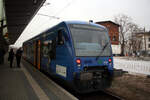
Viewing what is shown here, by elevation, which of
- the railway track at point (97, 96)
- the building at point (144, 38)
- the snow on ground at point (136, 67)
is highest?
the building at point (144, 38)

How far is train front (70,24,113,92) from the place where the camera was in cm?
503

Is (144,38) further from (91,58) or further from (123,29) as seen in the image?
(91,58)

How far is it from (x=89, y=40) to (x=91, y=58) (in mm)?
780

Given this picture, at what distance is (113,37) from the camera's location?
47.0 metres

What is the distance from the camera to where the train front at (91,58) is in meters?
5.03

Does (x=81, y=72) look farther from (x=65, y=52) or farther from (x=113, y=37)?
(x=113, y=37)

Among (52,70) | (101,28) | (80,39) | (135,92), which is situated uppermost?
(101,28)

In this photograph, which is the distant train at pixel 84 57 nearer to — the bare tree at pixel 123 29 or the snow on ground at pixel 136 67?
the snow on ground at pixel 136 67

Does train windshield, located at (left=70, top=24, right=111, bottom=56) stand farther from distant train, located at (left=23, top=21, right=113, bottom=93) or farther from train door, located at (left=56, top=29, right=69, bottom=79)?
train door, located at (left=56, top=29, right=69, bottom=79)

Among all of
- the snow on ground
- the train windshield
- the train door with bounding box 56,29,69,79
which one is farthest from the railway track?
the snow on ground

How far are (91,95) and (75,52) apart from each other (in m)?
2.27

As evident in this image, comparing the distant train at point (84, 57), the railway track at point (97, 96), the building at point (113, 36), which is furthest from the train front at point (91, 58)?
the building at point (113, 36)

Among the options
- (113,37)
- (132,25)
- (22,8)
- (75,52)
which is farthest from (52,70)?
(113,37)

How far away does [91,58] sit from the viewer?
534 cm
